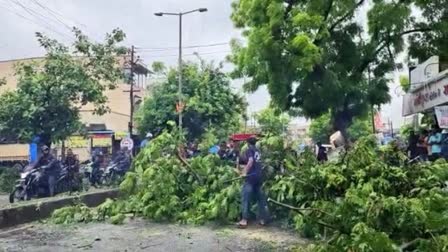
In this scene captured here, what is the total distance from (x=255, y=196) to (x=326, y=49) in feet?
25.6

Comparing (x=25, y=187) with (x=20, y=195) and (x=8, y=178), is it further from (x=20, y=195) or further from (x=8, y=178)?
(x=8, y=178)

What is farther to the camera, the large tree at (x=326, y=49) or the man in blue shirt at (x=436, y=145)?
the large tree at (x=326, y=49)

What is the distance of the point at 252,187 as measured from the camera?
10492mm

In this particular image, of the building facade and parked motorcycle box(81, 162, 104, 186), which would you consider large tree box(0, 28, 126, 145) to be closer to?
parked motorcycle box(81, 162, 104, 186)

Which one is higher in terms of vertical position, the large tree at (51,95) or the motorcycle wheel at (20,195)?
the large tree at (51,95)

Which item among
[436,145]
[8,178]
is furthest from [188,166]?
[8,178]

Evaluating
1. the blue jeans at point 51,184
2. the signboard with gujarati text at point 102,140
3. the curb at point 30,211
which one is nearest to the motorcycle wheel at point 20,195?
the blue jeans at point 51,184

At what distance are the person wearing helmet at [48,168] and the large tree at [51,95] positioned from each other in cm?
395

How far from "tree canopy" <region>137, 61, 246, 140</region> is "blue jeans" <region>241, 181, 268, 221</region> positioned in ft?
68.8

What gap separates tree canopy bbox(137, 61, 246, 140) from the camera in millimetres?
32594

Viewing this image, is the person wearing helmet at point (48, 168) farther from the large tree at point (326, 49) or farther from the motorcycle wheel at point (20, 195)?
the large tree at point (326, 49)

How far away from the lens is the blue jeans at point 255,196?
10406 mm

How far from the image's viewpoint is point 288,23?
15688mm

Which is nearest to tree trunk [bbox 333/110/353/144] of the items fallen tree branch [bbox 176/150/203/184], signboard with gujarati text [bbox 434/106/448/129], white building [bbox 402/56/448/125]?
white building [bbox 402/56/448/125]
